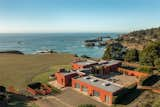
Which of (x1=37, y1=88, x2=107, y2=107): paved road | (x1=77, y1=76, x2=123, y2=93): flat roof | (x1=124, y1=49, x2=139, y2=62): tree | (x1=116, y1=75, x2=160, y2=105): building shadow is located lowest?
(x1=37, y1=88, x2=107, y2=107): paved road

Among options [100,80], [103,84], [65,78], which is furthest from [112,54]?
[103,84]

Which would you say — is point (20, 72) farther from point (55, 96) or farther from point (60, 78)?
point (55, 96)

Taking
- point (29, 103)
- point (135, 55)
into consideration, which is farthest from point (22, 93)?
point (135, 55)

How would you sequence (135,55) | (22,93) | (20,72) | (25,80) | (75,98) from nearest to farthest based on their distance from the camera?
(75,98), (22,93), (25,80), (20,72), (135,55)

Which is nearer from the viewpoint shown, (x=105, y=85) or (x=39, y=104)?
(x=39, y=104)

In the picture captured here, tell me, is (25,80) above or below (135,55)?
below

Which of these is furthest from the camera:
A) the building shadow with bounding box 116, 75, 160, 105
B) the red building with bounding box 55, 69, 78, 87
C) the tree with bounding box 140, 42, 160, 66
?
the tree with bounding box 140, 42, 160, 66

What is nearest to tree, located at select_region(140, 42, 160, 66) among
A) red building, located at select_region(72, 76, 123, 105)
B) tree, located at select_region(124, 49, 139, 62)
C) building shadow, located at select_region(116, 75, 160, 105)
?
tree, located at select_region(124, 49, 139, 62)

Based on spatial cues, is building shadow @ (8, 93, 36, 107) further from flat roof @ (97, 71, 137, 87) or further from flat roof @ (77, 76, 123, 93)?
flat roof @ (97, 71, 137, 87)

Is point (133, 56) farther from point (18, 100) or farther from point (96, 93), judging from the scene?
point (18, 100)

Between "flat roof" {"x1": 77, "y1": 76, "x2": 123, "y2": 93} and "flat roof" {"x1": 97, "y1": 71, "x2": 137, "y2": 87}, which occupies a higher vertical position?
"flat roof" {"x1": 77, "y1": 76, "x2": 123, "y2": 93}

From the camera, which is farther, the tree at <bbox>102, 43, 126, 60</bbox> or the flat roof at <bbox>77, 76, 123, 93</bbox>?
the tree at <bbox>102, 43, 126, 60</bbox>
